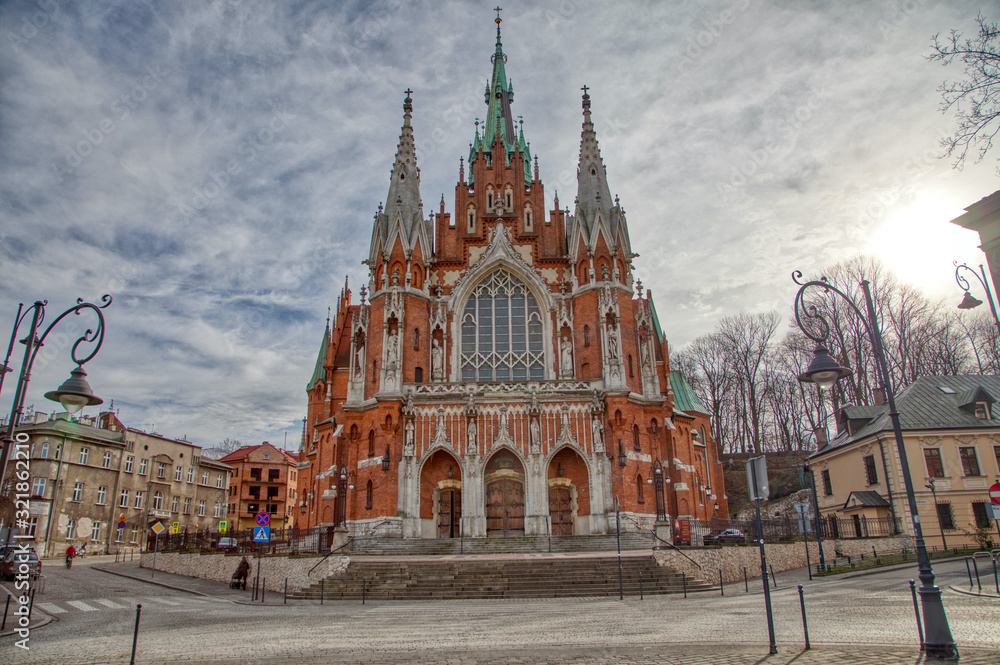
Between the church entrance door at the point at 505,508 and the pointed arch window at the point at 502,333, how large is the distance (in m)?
5.21

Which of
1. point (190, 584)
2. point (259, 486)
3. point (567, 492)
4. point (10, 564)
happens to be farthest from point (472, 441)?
point (259, 486)

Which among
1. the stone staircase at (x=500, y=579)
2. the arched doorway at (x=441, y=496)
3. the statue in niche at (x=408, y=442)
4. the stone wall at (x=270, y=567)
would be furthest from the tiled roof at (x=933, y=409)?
the stone wall at (x=270, y=567)

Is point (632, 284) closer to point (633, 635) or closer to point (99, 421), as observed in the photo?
point (633, 635)

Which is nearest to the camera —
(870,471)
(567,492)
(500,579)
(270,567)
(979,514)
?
(500,579)

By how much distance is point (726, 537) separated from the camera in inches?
1191

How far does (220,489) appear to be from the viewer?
62.4 metres

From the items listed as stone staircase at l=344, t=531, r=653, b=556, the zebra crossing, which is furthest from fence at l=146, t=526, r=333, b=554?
the zebra crossing

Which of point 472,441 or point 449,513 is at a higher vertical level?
point 472,441

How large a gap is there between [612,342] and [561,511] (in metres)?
8.20

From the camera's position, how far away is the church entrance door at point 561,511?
31.5 metres

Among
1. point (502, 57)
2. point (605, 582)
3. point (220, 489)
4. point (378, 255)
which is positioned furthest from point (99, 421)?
point (605, 582)

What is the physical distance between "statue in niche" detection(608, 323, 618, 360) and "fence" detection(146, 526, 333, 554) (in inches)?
591

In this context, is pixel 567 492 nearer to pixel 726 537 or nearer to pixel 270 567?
pixel 726 537

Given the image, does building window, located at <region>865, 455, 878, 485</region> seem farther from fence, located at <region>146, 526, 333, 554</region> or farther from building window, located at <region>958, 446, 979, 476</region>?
fence, located at <region>146, 526, 333, 554</region>
